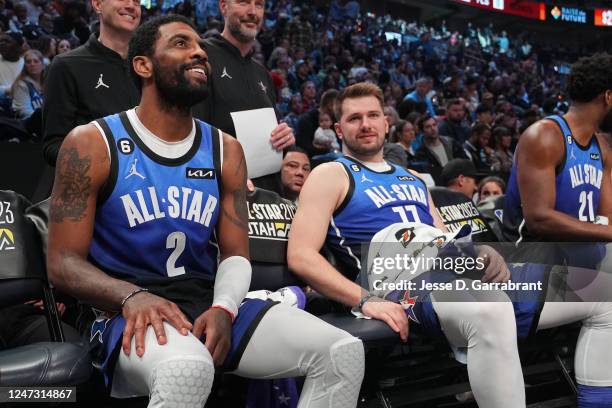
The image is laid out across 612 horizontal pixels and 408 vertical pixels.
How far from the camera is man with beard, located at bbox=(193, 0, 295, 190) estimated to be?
3.07m

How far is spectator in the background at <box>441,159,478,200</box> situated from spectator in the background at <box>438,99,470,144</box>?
279 centimetres

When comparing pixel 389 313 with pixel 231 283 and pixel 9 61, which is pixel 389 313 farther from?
pixel 9 61

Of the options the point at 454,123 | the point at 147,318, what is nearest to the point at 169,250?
the point at 147,318

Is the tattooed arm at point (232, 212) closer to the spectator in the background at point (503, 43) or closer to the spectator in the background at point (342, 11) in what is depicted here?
the spectator in the background at point (342, 11)

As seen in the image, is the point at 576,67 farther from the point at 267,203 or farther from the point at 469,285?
the point at 267,203

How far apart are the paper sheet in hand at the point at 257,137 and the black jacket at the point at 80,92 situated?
17.1 inches

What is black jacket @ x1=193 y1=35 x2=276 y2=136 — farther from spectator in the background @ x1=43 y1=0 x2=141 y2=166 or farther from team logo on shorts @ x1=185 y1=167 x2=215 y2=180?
team logo on shorts @ x1=185 y1=167 x2=215 y2=180

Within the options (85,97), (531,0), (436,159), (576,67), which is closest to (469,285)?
(576,67)

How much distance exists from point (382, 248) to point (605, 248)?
1041mm

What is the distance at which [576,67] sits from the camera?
3439 mm

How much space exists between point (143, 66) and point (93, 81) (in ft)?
2.06

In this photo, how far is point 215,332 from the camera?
2027mm

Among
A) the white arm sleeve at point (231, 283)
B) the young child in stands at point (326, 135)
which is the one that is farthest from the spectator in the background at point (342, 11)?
the white arm sleeve at point (231, 283)

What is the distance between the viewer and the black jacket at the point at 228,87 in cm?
307
